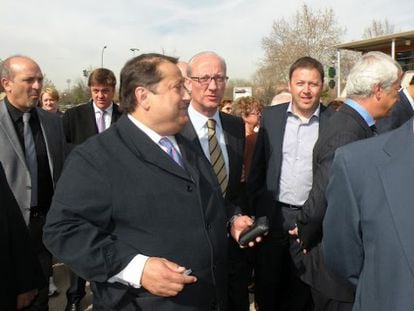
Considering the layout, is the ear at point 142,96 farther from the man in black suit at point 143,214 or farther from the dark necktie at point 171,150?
the dark necktie at point 171,150

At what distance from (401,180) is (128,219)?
44.6 inches

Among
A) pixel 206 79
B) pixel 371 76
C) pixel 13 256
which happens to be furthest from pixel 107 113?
pixel 371 76

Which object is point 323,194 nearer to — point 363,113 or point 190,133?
point 363,113

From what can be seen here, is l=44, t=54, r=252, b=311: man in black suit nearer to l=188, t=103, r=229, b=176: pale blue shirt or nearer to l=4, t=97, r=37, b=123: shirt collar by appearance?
l=188, t=103, r=229, b=176: pale blue shirt

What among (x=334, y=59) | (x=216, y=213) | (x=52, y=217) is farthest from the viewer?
(x=334, y=59)

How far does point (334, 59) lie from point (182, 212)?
1257 inches

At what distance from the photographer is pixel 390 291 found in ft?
4.48

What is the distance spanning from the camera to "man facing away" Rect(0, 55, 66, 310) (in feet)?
10.6

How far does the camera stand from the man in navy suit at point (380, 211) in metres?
1.32

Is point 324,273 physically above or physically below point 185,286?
below

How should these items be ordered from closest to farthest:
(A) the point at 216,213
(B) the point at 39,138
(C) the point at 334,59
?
1. (A) the point at 216,213
2. (B) the point at 39,138
3. (C) the point at 334,59

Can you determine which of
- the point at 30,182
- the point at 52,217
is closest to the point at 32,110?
the point at 30,182

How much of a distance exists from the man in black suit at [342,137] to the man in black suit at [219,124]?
76 cm

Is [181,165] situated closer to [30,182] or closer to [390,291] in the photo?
[390,291]
